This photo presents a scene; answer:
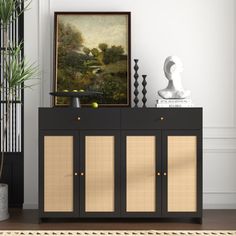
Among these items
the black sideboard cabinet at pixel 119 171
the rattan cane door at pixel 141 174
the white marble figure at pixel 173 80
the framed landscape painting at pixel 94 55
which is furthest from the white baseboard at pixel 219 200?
A: the framed landscape painting at pixel 94 55

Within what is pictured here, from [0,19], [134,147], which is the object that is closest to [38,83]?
[0,19]

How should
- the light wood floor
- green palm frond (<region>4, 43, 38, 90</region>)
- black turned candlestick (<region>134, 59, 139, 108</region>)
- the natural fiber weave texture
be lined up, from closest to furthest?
the natural fiber weave texture, the light wood floor, green palm frond (<region>4, 43, 38, 90</region>), black turned candlestick (<region>134, 59, 139, 108</region>)

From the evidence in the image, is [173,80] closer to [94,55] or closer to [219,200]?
[94,55]

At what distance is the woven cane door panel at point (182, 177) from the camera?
13.7 ft

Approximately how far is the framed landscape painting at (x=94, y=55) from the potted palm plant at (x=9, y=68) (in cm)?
34

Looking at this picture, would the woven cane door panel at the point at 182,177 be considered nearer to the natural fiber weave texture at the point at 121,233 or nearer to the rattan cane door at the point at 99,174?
the natural fiber weave texture at the point at 121,233

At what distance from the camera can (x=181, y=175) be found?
4.18 meters

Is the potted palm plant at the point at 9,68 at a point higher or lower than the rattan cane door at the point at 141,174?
higher

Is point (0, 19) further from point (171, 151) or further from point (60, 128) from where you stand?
point (171, 151)

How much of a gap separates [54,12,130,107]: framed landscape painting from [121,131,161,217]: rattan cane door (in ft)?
2.00

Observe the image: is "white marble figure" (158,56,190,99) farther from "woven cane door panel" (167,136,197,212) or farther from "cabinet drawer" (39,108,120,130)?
"cabinet drawer" (39,108,120,130)

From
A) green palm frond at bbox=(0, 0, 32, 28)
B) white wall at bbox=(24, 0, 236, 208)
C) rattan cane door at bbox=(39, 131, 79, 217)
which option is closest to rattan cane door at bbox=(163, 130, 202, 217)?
white wall at bbox=(24, 0, 236, 208)

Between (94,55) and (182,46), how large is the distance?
Answer: 88cm

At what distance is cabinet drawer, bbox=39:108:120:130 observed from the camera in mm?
4176
